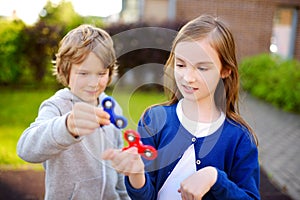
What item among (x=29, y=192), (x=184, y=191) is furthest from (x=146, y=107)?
(x=29, y=192)

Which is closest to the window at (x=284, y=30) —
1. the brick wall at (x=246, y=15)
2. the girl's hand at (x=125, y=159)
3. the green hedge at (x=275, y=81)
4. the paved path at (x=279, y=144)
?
the brick wall at (x=246, y=15)

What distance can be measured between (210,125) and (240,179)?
9.8 inches

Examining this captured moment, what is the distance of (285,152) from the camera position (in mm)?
5691

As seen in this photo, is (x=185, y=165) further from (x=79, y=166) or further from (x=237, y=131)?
(x=79, y=166)

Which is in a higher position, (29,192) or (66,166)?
(66,166)

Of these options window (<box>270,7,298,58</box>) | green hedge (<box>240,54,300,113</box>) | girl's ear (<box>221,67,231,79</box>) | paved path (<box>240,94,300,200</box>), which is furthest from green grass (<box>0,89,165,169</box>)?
window (<box>270,7,298,58</box>)

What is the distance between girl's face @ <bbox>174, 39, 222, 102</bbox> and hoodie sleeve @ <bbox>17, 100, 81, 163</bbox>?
466 mm

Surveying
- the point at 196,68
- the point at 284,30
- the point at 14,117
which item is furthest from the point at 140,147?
the point at 284,30

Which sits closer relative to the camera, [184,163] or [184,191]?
[184,191]

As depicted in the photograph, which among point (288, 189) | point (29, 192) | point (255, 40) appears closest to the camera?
point (29, 192)

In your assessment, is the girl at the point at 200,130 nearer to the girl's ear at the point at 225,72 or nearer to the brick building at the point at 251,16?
the girl's ear at the point at 225,72

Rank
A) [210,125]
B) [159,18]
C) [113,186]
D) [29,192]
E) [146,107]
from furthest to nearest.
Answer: [159,18], [29,192], [113,186], [146,107], [210,125]

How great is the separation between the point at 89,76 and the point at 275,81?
8.48m

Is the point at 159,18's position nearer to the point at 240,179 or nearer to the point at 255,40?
the point at 255,40
